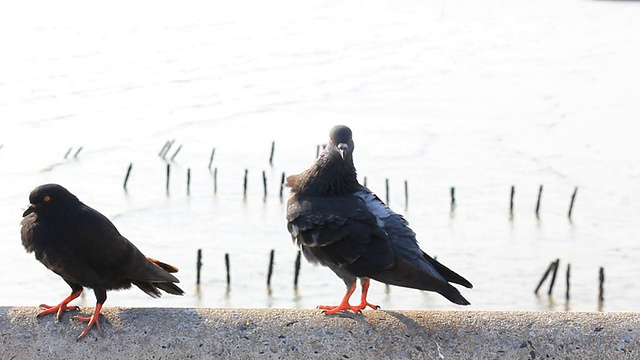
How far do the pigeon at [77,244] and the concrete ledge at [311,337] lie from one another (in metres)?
0.63

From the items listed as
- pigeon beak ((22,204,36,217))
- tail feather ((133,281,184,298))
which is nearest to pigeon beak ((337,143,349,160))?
tail feather ((133,281,184,298))

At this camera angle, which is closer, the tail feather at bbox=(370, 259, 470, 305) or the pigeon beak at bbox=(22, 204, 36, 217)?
the tail feather at bbox=(370, 259, 470, 305)

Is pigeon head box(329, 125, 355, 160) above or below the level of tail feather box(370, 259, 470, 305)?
above

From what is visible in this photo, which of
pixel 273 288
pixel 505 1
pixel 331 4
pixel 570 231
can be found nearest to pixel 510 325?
pixel 273 288

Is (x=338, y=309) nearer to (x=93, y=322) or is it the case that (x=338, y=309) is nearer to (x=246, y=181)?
(x=93, y=322)

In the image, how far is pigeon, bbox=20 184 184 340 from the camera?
7.54 meters

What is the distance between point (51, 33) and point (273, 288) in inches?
1944

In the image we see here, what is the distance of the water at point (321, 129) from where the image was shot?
→ 3412 centimetres

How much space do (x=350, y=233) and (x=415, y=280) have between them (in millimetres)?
712

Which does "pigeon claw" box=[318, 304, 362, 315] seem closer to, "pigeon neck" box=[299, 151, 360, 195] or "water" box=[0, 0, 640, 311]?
"pigeon neck" box=[299, 151, 360, 195]

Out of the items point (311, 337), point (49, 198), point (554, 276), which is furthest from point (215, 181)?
point (311, 337)

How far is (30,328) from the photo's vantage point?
6840mm

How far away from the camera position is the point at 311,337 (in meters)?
6.75

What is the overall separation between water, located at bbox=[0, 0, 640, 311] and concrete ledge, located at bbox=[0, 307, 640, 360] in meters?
22.7
